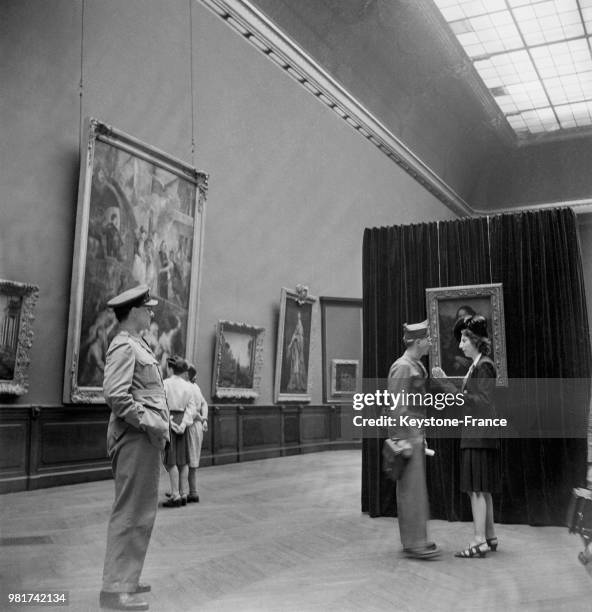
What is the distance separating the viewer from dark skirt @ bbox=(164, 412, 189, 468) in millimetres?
7375

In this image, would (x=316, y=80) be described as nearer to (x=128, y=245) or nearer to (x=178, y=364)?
(x=128, y=245)

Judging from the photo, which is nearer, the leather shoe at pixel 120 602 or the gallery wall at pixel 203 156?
the leather shoe at pixel 120 602

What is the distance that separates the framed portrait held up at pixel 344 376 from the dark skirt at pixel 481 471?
10564 mm

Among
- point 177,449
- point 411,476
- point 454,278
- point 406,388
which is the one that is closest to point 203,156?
point 177,449

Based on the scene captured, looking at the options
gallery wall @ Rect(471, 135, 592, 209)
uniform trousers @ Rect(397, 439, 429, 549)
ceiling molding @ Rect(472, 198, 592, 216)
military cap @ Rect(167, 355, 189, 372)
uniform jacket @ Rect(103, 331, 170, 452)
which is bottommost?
uniform trousers @ Rect(397, 439, 429, 549)

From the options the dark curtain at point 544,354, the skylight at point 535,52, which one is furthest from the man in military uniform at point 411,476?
the skylight at point 535,52

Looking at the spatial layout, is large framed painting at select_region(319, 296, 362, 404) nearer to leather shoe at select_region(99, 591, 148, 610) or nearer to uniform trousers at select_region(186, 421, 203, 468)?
uniform trousers at select_region(186, 421, 203, 468)

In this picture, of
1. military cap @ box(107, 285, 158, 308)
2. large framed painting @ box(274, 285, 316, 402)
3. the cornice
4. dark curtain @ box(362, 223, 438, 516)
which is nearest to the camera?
military cap @ box(107, 285, 158, 308)

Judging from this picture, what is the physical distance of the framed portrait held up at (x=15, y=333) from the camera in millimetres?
7852

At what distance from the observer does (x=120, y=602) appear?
3.47 m

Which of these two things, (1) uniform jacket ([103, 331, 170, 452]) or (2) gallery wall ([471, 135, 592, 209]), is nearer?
(1) uniform jacket ([103, 331, 170, 452])

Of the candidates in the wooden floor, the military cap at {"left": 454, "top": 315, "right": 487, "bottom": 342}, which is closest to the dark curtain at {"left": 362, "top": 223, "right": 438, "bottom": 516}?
the wooden floor

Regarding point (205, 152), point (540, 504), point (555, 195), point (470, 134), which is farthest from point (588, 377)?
point (205, 152)

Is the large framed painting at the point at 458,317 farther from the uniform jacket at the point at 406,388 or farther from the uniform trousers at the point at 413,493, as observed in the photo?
the uniform trousers at the point at 413,493
